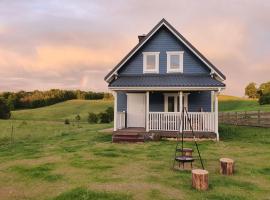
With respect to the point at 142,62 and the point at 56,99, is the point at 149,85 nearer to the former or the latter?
the point at 142,62

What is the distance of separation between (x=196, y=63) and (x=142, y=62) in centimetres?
366

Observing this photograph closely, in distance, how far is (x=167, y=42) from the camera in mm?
21922

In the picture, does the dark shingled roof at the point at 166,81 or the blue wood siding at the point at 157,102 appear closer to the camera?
the dark shingled roof at the point at 166,81

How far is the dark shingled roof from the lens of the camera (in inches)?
759

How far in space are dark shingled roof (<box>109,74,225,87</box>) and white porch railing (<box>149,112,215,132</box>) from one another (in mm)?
1785

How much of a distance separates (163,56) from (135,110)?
14.0 feet

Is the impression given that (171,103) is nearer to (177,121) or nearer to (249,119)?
(177,121)

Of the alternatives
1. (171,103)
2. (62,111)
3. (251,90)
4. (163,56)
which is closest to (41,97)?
(62,111)

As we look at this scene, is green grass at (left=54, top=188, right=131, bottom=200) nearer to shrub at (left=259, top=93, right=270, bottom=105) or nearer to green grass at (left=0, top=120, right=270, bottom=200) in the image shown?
green grass at (left=0, top=120, right=270, bottom=200)

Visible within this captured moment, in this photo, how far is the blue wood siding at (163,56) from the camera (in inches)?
849

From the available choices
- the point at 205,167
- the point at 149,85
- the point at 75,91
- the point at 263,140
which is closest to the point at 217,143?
the point at 263,140

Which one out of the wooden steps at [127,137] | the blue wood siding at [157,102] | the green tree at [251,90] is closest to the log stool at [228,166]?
the wooden steps at [127,137]

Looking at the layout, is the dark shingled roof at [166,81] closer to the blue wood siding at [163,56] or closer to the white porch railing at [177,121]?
the blue wood siding at [163,56]

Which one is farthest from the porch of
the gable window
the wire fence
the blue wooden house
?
the wire fence
